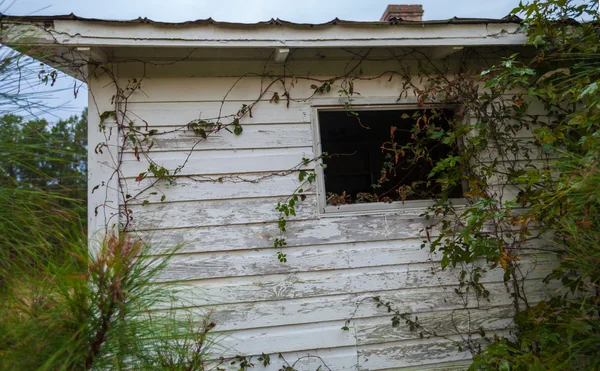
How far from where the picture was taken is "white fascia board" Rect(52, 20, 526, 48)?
329cm

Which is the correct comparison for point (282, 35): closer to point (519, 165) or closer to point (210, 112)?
point (210, 112)

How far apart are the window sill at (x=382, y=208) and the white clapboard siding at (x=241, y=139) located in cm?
53

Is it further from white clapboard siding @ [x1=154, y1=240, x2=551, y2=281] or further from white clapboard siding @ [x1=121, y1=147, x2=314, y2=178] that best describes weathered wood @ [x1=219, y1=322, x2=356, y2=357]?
white clapboard siding @ [x1=121, y1=147, x2=314, y2=178]

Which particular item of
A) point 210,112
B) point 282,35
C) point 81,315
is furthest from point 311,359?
point 81,315

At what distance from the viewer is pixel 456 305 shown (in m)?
3.84

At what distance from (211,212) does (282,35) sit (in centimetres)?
134

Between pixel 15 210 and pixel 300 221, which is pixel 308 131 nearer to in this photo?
pixel 300 221

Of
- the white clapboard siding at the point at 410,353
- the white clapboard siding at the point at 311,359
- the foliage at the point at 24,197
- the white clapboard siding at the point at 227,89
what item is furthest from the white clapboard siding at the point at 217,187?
the foliage at the point at 24,197

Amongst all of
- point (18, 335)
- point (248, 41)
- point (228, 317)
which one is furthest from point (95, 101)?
point (18, 335)

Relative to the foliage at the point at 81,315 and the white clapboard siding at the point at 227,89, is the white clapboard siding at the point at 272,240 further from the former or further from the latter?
the foliage at the point at 81,315

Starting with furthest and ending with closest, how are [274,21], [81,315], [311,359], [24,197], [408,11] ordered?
[408,11] < [311,359] < [274,21] < [24,197] < [81,315]

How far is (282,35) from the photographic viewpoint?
3.52 m

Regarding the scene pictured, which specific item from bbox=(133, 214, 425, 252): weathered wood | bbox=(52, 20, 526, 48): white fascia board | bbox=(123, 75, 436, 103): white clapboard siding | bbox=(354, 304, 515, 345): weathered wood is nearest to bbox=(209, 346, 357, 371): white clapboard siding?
bbox=(354, 304, 515, 345): weathered wood

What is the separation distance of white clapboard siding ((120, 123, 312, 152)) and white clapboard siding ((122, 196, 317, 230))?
0.40 m
